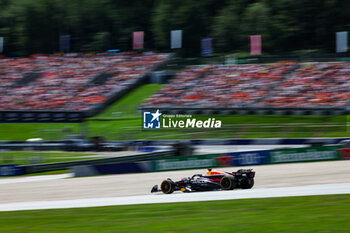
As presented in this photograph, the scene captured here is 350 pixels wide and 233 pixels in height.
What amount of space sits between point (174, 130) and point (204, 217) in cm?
1482

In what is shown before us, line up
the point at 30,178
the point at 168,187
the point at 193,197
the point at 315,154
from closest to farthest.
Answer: the point at 193,197, the point at 168,187, the point at 315,154, the point at 30,178

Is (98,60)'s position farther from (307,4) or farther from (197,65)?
(307,4)

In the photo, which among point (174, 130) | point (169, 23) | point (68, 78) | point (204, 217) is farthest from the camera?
point (169, 23)

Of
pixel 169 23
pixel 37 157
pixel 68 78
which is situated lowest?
pixel 37 157

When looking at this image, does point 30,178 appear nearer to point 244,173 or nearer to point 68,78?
point 244,173

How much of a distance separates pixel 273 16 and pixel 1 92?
2458 cm

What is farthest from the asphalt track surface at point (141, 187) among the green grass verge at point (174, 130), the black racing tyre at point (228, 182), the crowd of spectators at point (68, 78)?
the crowd of spectators at point (68, 78)

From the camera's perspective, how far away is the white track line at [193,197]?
10742mm

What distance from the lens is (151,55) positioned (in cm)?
4131

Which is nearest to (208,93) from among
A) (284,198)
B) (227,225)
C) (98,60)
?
(98,60)

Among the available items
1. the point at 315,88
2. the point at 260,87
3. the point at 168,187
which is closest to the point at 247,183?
the point at 168,187

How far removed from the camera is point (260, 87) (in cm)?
3136

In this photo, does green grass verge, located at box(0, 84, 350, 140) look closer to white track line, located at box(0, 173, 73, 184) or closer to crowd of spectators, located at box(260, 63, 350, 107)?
crowd of spectators, located at box(260, 63, 350, 107)

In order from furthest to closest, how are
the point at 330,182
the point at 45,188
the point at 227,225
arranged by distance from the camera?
the point at 45,188 < the point at 330,182 < the point at 227,225
